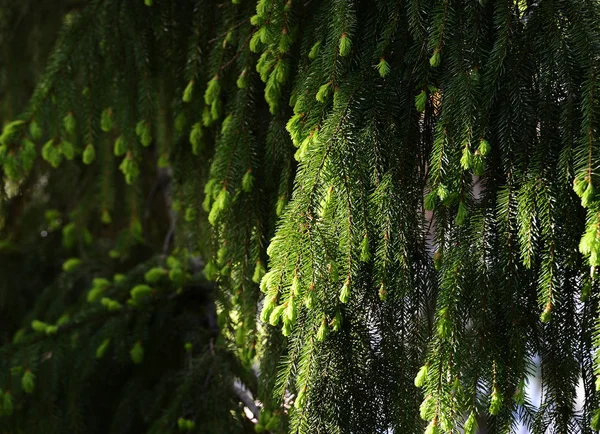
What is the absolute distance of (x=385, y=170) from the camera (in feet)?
5.76

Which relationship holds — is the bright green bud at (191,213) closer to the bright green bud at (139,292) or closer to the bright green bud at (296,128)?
→ the bright green bud at (139,292)

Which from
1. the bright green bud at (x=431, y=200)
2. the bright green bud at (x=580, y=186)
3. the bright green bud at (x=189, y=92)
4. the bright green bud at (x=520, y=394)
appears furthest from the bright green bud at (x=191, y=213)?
the bright green bud at (x=580, y=186)

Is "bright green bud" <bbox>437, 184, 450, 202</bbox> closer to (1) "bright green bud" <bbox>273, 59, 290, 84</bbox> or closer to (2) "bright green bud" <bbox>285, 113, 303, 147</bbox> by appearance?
(2) "bright green bud" <bbox>285, 113, 303, 147</bbox>

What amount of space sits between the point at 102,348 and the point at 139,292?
10.6 inches

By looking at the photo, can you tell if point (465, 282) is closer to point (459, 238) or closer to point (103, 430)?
point (459, 238)

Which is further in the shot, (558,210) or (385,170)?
(385,170)

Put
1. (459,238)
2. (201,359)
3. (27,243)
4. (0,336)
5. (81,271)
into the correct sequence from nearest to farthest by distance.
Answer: (459,238) → (201,359) → (0,336) → (81,271) → (27,243)

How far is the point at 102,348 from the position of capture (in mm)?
2793

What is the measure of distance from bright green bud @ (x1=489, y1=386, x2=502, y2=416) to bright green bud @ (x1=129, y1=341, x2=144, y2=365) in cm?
157

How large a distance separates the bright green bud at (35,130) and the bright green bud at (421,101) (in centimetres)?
134

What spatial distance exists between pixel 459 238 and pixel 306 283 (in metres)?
0.38

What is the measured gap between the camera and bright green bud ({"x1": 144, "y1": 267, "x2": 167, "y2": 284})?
9.94ft

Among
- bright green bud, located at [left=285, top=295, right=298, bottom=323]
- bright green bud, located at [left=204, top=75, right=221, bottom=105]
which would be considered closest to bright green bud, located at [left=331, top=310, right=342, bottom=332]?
bright green bud, located at [left=285, top=295, right=298, bottom=323]

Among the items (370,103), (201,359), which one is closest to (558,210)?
(370,103)
